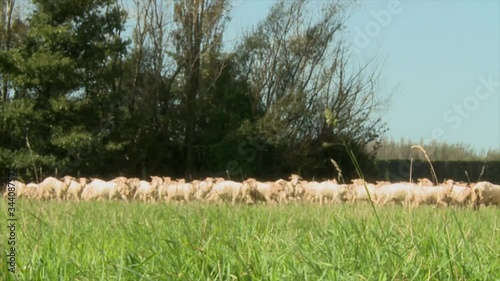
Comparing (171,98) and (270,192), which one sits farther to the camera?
(171,98)

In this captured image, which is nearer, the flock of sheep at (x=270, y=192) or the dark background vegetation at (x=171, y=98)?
the flock of sheep at (x=270, y=192)

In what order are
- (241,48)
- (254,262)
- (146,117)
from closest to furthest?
(254,262), (146,117), (241,48)

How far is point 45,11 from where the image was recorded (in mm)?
21156

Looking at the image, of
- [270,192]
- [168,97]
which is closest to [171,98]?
[168,97]

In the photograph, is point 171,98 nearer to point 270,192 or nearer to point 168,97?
point 168,97

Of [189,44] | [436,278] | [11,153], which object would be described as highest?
[189,44]

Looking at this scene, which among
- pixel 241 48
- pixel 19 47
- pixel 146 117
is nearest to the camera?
pixel 19 47

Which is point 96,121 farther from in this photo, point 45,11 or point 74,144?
point 45,11

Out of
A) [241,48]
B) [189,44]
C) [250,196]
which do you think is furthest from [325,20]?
[250,196]

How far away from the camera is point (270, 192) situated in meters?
13.5

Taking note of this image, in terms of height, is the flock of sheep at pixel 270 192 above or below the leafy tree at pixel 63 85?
below

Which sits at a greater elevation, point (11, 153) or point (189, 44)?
point (189, 44)

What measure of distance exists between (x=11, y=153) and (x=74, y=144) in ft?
6.29

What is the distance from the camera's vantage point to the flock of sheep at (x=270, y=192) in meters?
12.2
